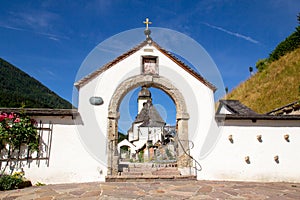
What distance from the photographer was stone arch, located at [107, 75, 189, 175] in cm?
734

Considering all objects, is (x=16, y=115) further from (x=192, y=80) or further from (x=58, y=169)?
(x=192, y=80)

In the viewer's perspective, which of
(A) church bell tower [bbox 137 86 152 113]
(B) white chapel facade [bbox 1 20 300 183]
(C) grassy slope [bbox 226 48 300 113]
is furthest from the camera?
(A) church bell tower [bbox 137 86 152 113]

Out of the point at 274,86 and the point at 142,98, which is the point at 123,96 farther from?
the point at 142,98

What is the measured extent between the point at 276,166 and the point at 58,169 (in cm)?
724

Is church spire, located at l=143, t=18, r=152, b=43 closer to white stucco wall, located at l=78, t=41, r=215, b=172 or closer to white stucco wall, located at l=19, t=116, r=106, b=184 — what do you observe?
white stucco wall, located at l=78, t=41, r=215, b=172

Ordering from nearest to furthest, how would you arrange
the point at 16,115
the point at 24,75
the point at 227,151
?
the point at 16,115, the point at 227,151, the point at 24,75

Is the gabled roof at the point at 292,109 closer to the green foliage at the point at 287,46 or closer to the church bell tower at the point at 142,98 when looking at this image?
the green foliage at the point at 287,46

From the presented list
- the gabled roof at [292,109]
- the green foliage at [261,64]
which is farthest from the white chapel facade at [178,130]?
the green foliage at [261,64]

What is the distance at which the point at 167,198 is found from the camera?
4.75 meters

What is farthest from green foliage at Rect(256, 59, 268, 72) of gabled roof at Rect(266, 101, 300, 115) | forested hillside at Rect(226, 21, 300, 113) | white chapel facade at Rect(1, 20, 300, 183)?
white chapel facade at Rect(1, 20, 300, 183)

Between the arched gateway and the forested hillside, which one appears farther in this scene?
the forested hillside

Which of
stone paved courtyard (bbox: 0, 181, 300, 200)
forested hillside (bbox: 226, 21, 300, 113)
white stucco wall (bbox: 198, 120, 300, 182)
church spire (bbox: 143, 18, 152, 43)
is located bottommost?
stone paved courtyard (bbox: 0, 181, 300, 200)

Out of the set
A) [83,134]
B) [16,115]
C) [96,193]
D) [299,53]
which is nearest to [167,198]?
[96,193]

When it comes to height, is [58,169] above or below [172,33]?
below
